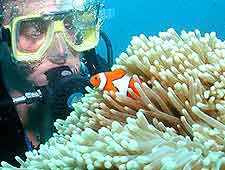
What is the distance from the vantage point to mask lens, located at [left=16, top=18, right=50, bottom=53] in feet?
10.8

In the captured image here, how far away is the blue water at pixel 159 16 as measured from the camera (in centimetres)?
3103

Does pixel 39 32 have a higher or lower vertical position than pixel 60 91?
higher

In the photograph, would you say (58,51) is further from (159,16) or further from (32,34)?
(159,16)

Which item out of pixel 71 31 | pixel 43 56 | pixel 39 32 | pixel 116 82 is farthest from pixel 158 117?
pixel 71 31

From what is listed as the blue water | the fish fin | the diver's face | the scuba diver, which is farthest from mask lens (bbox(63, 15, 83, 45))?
the blue water

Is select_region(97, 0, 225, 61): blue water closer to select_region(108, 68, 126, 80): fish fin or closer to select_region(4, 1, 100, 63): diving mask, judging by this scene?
select_region(4, 1, 100, 63): diving mask

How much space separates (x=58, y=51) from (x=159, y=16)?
31481 mm

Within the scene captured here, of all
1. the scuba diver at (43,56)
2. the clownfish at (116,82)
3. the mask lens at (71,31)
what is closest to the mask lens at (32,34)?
the scuba diver at (43,56)

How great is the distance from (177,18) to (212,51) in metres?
33.0

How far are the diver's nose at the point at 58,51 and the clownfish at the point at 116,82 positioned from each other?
1.45 meters

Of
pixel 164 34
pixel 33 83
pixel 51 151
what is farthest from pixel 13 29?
pixel 51 151

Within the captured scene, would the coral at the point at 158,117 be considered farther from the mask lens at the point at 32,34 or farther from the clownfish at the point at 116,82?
the mask lens at the point at 32,34

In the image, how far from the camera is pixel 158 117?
A: 1.54 meters

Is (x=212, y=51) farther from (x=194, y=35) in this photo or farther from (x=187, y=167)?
(x=187, y=167)
